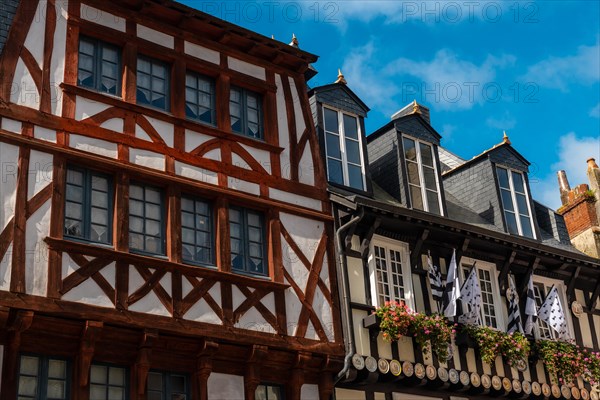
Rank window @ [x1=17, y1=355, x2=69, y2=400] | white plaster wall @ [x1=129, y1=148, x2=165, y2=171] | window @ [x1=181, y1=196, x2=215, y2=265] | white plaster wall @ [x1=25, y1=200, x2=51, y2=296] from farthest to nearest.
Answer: window @ [x1=181, y1=196, x2=215, y2=265] < white plaster wall @ [x1=129, y1=148, x2=165, y2=171] < white plaster wall @ [x1=25, y1=200, x2=51, y2=296] < window @ [x1=17, y1=355, x2=69, y2=400]

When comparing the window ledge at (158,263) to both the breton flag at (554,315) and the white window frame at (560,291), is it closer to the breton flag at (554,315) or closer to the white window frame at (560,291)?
the breton flag at (554,315)

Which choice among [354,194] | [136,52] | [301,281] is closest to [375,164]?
[354,194]

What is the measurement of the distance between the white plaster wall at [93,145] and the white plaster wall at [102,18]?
214 cm

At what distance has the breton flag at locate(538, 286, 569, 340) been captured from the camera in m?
18.4

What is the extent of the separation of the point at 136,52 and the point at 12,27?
2.04 metres

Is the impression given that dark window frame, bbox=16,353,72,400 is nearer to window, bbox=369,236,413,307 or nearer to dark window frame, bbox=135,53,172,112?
dark window frame, bbox=135,53,172,112

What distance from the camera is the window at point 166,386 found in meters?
13.4

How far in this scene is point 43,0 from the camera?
1443cm

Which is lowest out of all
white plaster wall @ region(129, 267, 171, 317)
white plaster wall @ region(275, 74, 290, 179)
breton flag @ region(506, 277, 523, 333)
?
white plaster wall @ region(129, 267, 171, 317)

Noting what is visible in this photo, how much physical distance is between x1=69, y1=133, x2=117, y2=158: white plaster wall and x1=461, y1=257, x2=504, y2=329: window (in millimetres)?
7434

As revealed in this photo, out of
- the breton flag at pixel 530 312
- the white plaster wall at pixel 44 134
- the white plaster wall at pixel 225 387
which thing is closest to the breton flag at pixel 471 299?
the breton flag at pixel 530 312

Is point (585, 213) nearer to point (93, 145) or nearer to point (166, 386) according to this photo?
point (166, 386)

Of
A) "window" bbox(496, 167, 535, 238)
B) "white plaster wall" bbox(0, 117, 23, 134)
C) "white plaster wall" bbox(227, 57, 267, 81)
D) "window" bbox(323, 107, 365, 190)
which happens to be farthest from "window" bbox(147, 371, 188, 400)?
"window" bbox(496, 167, 535, 238)

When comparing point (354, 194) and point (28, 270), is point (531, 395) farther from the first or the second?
point (28, 270)
